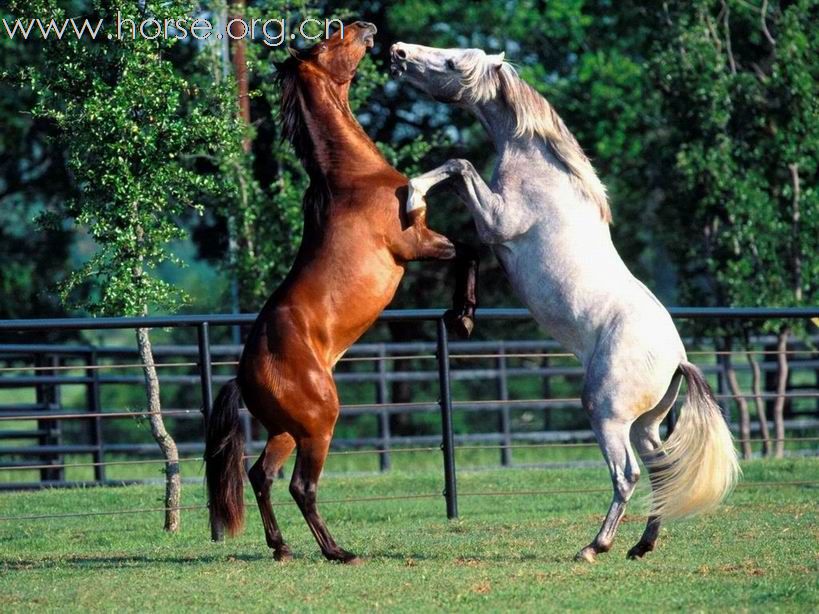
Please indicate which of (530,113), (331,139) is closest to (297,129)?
(331,139)

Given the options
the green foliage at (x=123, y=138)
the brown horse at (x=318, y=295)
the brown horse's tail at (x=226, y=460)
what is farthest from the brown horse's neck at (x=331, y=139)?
the green foliage at (x=123, y=138)

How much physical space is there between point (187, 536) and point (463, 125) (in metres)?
12.1

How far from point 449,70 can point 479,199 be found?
64 cm

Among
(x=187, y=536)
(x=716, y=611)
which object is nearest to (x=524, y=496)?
(x=187, y=536)

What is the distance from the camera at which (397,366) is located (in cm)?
1870

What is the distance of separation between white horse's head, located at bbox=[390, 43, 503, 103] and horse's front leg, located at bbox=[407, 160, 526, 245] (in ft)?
1.19

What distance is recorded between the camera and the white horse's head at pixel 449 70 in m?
6.32

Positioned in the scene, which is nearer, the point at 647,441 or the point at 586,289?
the point at 586,289

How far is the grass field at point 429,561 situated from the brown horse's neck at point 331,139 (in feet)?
5.91

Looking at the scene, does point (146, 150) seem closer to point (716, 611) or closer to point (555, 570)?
point (555, 570)

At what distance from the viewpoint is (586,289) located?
6016 mm

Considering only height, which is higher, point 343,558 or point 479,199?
point 479,199

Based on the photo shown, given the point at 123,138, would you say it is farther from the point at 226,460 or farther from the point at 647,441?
the point at 647,441

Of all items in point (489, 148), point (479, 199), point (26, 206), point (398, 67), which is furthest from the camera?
point (26, 206)
